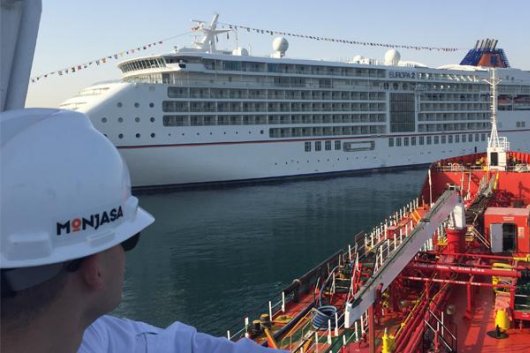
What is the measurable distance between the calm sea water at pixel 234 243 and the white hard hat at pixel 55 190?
473 inches

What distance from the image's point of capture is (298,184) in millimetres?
36938

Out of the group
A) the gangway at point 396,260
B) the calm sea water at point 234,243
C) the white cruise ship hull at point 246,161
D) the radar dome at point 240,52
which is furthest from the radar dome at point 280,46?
the gangway at point 396,260

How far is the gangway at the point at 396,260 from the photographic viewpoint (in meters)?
5.52

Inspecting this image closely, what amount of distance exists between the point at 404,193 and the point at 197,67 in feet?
52.8

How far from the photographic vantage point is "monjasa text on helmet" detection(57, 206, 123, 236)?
1088 mm

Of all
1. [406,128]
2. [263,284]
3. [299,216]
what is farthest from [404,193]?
[263,284]

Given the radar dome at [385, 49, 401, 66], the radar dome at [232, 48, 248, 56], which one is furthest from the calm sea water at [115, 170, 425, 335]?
the radar dome at [385, 49, 401, 66]

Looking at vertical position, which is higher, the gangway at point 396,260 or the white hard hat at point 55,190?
the white hard hat at point 55,190

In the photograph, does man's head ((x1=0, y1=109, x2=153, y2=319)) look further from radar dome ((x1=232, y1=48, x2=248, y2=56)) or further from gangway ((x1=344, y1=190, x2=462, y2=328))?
radar dome ((x1=232, y1=48, x2=248, y2=56))

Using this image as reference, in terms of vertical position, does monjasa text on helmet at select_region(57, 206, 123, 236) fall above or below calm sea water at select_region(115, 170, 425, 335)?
above

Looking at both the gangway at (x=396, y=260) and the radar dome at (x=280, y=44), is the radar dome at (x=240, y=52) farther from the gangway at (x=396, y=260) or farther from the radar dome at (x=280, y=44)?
the gangway at (x=396, y=260)

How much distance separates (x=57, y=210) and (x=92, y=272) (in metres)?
0.15

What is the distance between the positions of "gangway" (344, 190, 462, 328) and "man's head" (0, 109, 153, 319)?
432 cm

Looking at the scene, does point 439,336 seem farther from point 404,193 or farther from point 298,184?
point 298,184
